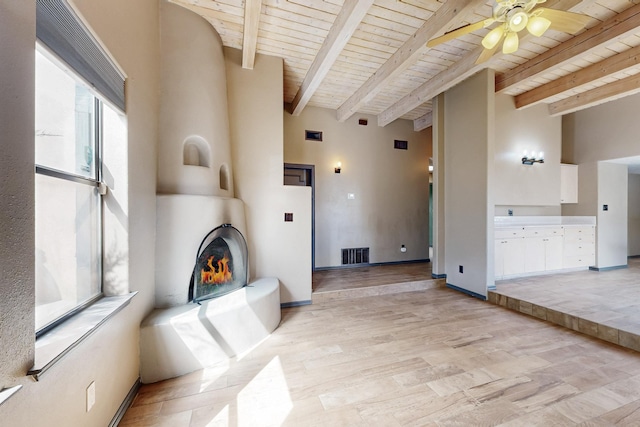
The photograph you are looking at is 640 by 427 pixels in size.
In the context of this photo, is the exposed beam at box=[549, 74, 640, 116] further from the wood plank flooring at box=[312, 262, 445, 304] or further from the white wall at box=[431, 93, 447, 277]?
the wood plank flooring at box=[312, 262, 445, 304]

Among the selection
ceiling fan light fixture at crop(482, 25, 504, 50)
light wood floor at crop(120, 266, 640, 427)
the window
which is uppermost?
ceiling fan light fixture at crop(482, 25, 504, 50)

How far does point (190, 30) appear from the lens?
2.57 meters

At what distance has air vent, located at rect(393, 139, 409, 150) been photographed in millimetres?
5688

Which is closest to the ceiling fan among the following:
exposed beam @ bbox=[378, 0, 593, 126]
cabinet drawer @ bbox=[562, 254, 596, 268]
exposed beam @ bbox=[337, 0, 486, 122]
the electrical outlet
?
exposed beam @ bbox=[337, 0, 486, 122]

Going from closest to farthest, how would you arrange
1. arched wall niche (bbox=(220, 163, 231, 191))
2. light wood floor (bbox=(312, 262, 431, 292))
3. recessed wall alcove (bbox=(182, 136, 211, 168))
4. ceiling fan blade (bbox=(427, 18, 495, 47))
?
ceiling fan blade (bbox=(427, 18, 495, 47)) < recessed wall alcove (bbox=(182, 136, 211, 168)) < arched wall niche (bbox=(220, 163, 231, 191)) < light wood floor (bbox=(312, 262, 431, 292))

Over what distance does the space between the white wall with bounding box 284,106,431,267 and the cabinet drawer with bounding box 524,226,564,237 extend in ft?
6.31

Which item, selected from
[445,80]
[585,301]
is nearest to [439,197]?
[445,80]

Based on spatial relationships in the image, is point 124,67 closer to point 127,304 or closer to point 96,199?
point 96,199

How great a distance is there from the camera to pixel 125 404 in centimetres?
169

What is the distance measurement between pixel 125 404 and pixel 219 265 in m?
1.24

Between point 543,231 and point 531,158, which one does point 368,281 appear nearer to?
point 543,231

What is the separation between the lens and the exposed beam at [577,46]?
8.05 feet

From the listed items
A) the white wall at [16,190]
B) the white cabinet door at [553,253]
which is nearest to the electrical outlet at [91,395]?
the white wall at [16,190]

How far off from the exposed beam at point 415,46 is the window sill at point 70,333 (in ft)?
11.5
